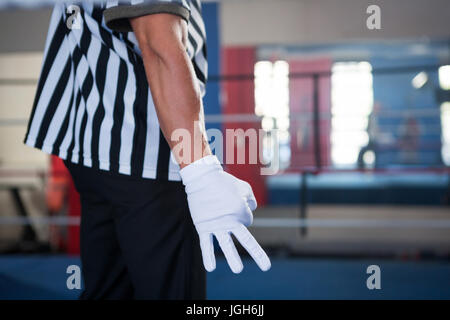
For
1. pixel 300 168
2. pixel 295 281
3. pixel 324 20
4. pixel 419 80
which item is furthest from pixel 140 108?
pixel 419 80

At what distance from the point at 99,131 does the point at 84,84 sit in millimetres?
85

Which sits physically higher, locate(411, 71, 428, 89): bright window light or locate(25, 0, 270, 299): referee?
locate(411, 71, 428, 89): bright window light

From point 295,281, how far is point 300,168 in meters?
0.56

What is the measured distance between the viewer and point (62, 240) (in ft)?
9.87

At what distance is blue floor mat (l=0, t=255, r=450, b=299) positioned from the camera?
1.64 metres

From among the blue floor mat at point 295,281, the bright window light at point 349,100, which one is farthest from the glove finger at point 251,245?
the bright window light at point 349,100

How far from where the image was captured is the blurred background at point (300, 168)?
1.90 metres

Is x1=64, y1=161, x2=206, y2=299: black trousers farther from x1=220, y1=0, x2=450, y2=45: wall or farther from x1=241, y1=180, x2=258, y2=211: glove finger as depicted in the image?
x1=220, y1=0, x2=450, y2=45: wall

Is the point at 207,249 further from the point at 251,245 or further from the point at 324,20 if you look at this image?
the point at 324,20

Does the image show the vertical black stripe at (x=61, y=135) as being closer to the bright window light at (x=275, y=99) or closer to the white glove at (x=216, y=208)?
the white glove at (x=216, y=208)

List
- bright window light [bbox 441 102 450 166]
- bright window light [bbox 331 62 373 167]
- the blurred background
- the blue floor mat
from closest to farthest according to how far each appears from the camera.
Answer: the blue floor mat
the blurred background
bright window light [bbox 441 102 450 166]
bright window light [bbox 331 62 373 167]

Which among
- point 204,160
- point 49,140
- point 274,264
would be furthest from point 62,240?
point 204,160

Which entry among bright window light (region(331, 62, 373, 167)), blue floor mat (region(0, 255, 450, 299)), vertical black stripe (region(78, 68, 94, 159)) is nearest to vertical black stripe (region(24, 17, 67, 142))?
vertical black stripe (region(78, 68, 94, 159))
